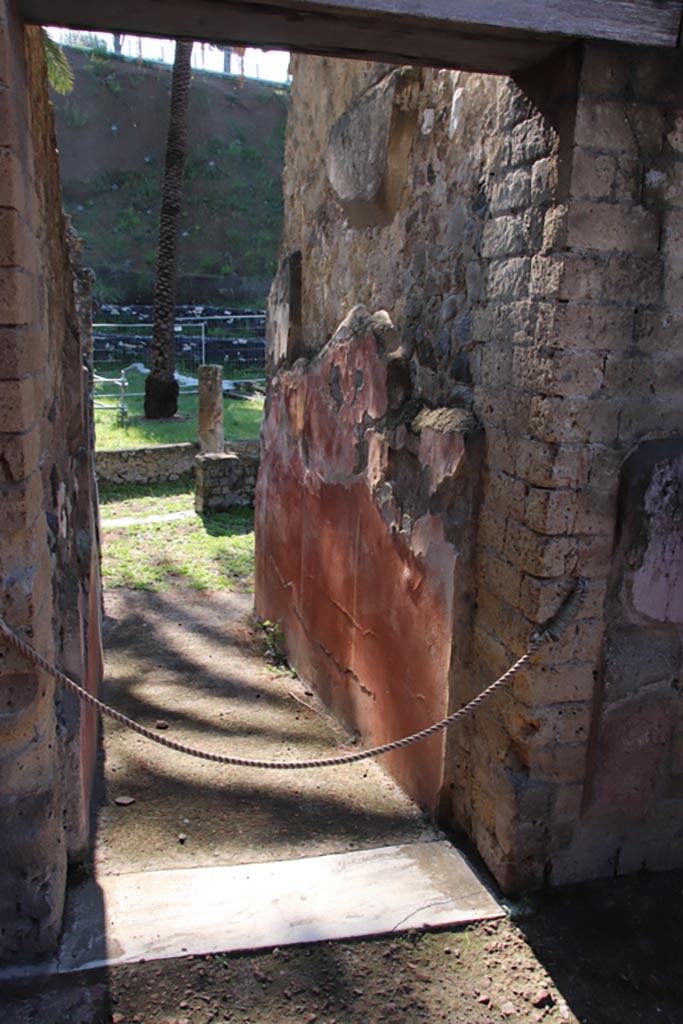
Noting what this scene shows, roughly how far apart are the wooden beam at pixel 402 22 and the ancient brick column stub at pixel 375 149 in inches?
44.4

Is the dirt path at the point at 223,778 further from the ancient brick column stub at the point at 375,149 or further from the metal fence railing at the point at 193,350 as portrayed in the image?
the metal fence railing at the point at 193,350

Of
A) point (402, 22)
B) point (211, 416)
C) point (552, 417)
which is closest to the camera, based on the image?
point (402, 22)

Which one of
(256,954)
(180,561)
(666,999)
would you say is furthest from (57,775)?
(180,561)

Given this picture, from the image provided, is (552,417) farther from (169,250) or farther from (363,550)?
(169,250)

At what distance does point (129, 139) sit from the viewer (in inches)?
1262

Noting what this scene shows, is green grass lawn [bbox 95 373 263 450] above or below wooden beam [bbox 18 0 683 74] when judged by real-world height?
below

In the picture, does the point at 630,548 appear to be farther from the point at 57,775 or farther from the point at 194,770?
the point at 194,770

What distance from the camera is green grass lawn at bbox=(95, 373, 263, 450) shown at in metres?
13.0

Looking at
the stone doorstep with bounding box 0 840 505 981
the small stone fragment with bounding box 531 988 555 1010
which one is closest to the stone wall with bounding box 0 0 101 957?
the stone doorstep with bounding box 0 840 505 981

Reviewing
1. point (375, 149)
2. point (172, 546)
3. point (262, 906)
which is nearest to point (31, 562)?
point (262, 906)

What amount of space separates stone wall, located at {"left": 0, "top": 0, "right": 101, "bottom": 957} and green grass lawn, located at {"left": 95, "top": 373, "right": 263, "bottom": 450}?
30.2 feet

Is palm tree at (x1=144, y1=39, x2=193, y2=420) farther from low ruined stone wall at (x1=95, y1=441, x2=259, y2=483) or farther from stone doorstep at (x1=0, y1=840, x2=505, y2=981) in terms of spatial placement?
stone doorstep at (x1=0, y1=840, x2=505, y2=981)

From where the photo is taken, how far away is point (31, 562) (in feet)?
8.19

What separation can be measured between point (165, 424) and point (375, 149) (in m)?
10.8
